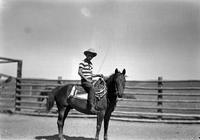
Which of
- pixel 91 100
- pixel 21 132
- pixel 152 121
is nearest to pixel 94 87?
pixel 91 100

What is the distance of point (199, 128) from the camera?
9.10m

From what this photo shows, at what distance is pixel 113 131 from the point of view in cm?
883

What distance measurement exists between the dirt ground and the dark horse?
88 centimetres

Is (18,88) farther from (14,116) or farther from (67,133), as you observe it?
(67,133)

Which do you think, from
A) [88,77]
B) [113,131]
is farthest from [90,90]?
[113,131]

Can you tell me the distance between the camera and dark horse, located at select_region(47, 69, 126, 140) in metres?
6.54

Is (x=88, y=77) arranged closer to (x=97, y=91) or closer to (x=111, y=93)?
(x=97, y=91)

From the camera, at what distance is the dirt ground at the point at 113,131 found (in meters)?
7.76

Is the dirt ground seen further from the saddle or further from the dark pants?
the dark pants

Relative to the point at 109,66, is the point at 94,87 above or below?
below

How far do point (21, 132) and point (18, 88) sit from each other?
18.0 feet

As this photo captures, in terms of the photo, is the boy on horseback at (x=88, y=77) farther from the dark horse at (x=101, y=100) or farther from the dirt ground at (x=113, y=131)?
the dirt ground at (x=113, y=131)

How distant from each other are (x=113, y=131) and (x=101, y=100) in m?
2.44

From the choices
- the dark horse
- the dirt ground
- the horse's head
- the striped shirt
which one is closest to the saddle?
the dark horse
